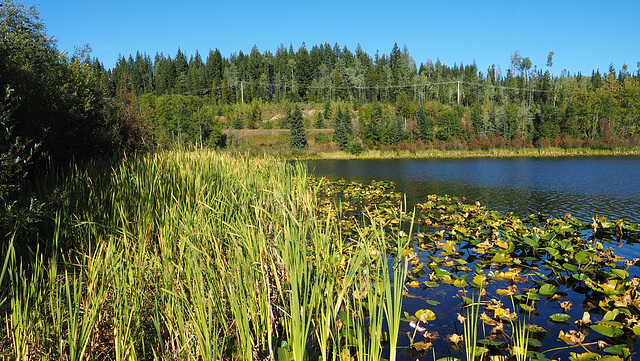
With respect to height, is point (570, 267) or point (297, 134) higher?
point (297, 134)

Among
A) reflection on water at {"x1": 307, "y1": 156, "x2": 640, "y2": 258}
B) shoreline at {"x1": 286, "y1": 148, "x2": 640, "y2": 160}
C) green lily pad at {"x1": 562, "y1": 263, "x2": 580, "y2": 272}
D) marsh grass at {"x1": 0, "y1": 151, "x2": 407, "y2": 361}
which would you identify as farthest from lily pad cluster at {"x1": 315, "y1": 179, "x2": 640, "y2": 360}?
shoreline at {"x1": 286, "y1": 148, "x2": 640, "y2": 160}

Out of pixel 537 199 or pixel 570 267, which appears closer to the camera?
pixel 570 267

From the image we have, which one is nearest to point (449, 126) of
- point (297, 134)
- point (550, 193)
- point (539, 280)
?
point (297, 134)

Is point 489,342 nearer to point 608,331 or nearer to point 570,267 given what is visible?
point 608,331

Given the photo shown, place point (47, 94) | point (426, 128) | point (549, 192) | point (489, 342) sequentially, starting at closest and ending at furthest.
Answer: point (489, 342)
point (47, 94)
point (549, 192)
point (426, 128)

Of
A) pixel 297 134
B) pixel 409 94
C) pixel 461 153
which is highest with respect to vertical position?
pixel 409 94

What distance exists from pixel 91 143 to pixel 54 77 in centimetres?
187

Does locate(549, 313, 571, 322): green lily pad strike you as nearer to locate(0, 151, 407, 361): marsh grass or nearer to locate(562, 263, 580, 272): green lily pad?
locate(562, 263, 580, 272): green lily pad

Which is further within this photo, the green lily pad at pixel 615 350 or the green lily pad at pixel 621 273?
the green lily pad at pixel 621 273

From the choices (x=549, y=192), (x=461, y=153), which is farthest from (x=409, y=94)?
(x=549, y=192)

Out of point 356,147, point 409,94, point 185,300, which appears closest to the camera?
point 185,300

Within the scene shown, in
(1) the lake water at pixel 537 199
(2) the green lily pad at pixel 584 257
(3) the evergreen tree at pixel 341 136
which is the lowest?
(1) the lake water at pixel 537 199

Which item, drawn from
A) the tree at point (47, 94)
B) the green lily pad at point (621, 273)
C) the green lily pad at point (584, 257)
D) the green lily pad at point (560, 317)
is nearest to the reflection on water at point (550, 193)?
the green lily pad at point (584, 257)

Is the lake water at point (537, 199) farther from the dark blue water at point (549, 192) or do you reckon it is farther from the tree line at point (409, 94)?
the tree line at point (409, 94)
